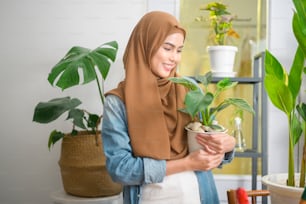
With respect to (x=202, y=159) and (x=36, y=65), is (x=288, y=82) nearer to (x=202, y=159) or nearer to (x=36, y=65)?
(x=202, y=159)

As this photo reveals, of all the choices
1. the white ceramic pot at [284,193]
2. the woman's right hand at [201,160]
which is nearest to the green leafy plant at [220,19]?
the white ceramic pot at [284,193]

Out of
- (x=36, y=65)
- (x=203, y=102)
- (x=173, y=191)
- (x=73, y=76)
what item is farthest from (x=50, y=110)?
(x=203, y=102)

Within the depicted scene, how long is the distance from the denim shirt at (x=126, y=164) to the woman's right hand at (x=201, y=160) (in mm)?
70

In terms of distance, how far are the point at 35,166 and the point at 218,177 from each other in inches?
46.5

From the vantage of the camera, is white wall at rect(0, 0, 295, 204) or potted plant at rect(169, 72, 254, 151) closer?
potted plant at rect(169, 72, 254, 151)

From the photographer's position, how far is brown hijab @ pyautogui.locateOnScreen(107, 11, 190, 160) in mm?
1121

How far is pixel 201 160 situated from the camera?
1.09 m

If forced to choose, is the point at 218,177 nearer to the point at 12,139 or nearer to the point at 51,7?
the point at 12,139

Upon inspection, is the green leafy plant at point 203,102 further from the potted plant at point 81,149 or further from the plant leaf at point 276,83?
the potted plant at point 81,149

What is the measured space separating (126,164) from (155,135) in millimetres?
133

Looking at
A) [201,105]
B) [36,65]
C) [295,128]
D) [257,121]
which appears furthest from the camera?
[36,65]

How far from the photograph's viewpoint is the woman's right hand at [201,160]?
1086 millimetres

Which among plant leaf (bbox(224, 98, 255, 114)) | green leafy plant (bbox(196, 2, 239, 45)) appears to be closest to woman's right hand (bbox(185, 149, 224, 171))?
plant leaf (bbox(224, 98, 255, 114))

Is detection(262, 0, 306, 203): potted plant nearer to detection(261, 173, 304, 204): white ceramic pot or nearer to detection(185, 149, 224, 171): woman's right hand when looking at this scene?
detection(261, 173, 304, 204): white ceramic pot
